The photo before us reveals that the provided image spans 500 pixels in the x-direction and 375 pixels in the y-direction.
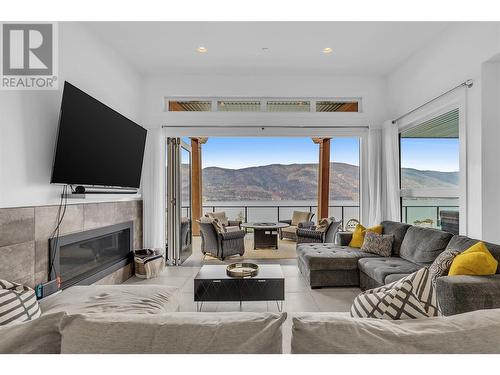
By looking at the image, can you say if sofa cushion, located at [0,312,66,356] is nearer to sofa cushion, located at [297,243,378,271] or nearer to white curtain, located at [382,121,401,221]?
sofa cushion, located at [297,243,378,271]

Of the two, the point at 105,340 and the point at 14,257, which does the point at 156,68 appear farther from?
the point at 105,340

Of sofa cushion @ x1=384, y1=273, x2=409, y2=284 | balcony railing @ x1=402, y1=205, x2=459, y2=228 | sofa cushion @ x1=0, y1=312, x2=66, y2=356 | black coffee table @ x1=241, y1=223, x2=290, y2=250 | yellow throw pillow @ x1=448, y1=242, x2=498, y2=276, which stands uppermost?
balcony railing @ x1=402, y1=205, x2=459, y2=228

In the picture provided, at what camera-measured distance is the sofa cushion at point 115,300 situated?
2.18 meters

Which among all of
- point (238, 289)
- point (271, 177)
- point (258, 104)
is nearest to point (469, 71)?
point (258, 104)

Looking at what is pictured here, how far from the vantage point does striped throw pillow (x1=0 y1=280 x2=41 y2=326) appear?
5.38 ft

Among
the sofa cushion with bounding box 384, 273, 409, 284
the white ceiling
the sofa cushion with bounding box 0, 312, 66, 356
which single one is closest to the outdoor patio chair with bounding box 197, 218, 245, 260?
the white ceiling

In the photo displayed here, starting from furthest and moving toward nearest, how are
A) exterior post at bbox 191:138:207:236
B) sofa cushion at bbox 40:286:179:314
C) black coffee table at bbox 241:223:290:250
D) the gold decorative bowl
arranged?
exterior post at bbox 191:138:207:236 < black coffee table at bbox 241:223:290:250 < the gold decorative bowl < sofa cushion at bbox 40:286:179:314

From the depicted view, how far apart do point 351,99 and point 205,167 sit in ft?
18.0

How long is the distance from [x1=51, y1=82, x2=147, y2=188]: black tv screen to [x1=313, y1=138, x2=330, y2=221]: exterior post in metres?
5.52

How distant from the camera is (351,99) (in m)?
5.35

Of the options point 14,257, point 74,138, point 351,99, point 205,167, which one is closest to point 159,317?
point 14,257

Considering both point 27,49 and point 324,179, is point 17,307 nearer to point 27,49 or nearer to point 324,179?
point 27,49

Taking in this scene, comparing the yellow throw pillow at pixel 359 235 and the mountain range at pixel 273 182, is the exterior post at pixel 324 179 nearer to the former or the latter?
the mountain range at pixel 273 182

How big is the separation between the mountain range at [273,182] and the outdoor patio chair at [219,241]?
3701 mm
